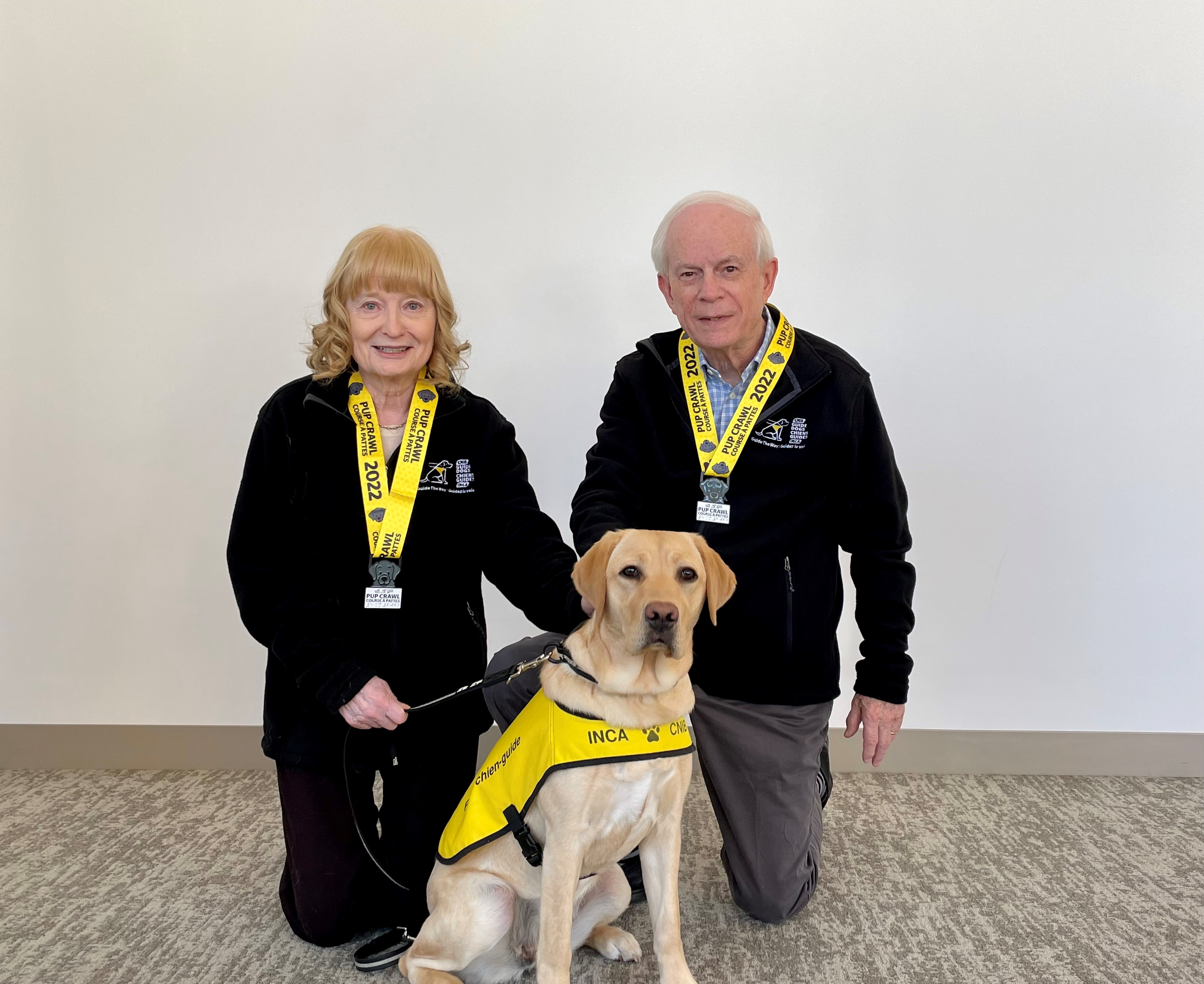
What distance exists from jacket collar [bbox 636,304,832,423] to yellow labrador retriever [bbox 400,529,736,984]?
0.70 m

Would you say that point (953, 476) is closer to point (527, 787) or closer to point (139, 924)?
point (527, 787)

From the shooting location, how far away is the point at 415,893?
2488 mm

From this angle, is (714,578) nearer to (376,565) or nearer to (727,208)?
(376,565)

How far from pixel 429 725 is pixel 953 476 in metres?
2.34

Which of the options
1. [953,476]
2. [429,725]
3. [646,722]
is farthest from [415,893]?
[953,476]

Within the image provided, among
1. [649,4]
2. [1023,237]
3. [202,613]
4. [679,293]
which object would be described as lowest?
[202,613]

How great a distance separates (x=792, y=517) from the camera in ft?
8.64

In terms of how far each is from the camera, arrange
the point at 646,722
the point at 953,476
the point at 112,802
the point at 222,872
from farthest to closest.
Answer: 1. the point at 953,476
2. the point at 112,802
3. the point at 222,872
4. the point at 646,722

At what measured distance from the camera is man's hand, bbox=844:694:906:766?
2.63m

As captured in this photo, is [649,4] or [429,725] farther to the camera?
[649,4]

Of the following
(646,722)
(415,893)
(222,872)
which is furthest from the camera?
(222,872)

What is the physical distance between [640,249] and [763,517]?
148 centimetres

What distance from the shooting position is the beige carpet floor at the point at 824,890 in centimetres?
232

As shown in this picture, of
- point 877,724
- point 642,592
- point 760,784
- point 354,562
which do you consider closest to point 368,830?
point 354,562
